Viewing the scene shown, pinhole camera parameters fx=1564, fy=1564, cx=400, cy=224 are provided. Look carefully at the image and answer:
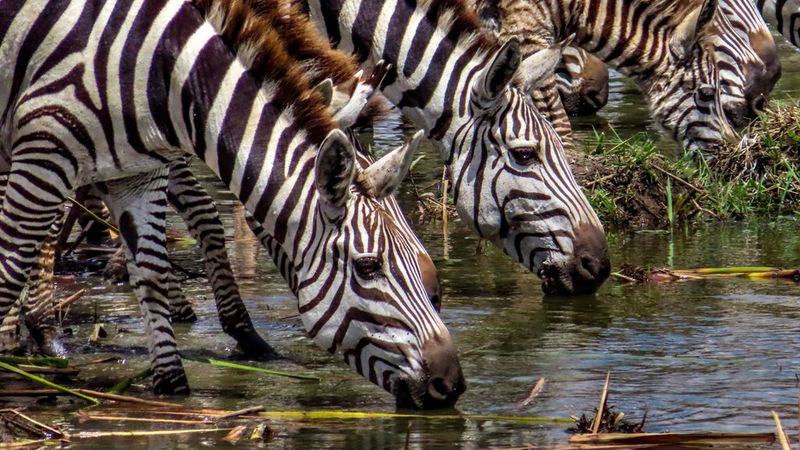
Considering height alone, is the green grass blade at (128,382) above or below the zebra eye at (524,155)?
below

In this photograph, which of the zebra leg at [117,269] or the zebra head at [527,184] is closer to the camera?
the zebra head at [527,184]

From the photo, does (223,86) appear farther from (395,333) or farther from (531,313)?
(531,313)

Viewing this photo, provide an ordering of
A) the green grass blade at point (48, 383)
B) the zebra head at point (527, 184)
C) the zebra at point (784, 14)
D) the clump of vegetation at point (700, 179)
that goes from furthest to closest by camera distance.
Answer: the zebra at point (784, 14) → the clump of vegetation at point (700, 179) → the zebra head at point (527, 184) → the green grass blade at point (48, 383)

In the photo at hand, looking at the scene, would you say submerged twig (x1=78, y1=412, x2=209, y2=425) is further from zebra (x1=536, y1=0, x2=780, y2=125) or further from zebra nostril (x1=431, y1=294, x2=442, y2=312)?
zebra (x1=536, y1=0, x2=780, y2=125)

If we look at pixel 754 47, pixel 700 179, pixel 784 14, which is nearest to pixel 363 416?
pixel 700 179

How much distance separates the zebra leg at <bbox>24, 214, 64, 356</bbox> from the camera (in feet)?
30.1

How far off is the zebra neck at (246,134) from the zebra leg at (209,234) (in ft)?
5.64

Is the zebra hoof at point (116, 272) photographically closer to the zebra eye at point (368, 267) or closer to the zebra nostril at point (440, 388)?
the zebra eye at point (368, 267)

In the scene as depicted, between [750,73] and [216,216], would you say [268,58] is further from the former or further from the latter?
[750,73]

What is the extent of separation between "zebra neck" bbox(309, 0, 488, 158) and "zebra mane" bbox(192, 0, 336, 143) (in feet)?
7.71

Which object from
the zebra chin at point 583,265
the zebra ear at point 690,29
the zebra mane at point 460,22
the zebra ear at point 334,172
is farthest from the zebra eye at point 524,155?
the zebra ear at point 690,29

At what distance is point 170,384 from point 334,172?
1615 mm

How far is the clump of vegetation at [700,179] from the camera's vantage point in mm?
12242

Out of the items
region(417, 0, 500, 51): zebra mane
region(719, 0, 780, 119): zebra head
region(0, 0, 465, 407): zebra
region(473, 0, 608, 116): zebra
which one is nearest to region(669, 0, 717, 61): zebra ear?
region(719, 0, 780, 119): zebra head
